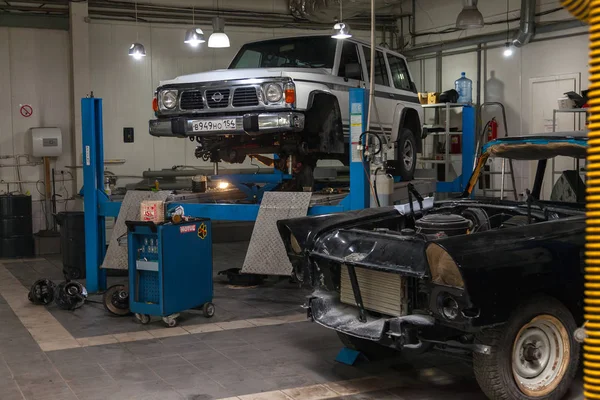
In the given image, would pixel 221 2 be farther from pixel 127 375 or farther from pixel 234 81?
pixel 127 375

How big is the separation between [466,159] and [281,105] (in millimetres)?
3442

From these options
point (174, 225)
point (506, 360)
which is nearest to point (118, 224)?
point (174, 225)

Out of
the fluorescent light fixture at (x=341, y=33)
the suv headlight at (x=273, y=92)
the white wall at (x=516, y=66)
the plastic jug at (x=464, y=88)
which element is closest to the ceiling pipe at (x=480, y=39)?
the white wall at (x=516, y=66)

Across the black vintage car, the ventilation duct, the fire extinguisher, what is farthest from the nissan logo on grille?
the fire extinguisher

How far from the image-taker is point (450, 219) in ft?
A: 17.1

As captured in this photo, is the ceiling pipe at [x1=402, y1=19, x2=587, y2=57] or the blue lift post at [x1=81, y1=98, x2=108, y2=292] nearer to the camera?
the blue lift post at [x1=81, y1=98, x2=108, y2=292]

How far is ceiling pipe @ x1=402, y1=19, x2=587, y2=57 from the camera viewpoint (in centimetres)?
1161

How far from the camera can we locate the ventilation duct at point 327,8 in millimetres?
12078

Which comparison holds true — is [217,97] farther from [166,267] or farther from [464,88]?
[464,88]

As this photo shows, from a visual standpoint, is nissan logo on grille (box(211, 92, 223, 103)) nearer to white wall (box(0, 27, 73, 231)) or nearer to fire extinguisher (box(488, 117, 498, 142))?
white wall (box(0, 27, 73, 231))

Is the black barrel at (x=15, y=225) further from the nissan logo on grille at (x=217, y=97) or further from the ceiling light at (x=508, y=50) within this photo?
the ceiling light at (x=508, y=50)

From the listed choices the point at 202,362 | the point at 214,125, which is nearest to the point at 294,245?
the point at 202,362

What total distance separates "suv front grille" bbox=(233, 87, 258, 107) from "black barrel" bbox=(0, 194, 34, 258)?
5619mm

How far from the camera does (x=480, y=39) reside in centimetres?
1350
